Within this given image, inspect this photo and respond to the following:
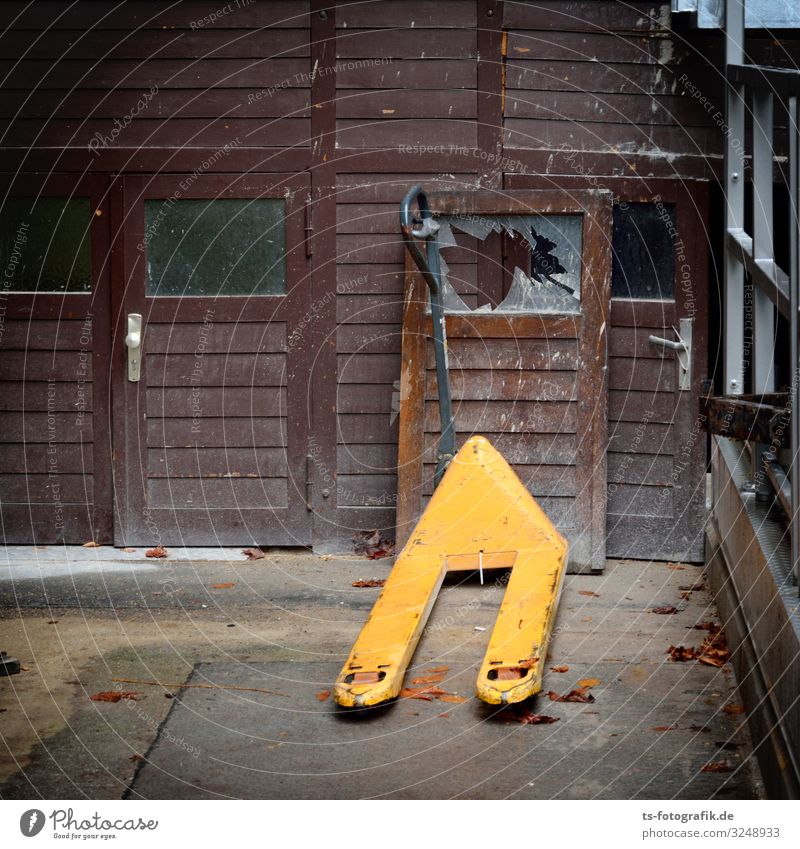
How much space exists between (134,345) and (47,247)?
2.16 ft

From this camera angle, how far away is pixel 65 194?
548 centimetres

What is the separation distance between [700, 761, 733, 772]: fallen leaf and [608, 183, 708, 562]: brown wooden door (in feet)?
8.03

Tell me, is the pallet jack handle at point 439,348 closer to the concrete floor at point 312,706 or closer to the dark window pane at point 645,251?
the concrete floor at point 312,706

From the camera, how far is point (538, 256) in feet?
17.3

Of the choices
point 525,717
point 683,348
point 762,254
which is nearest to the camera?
point 525,717

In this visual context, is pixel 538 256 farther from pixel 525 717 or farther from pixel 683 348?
pixel 525 717

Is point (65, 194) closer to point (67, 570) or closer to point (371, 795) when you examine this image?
point (67, 570)

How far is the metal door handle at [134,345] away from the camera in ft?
18.0

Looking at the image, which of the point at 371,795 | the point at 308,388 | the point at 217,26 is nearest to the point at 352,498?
the point at 308,388

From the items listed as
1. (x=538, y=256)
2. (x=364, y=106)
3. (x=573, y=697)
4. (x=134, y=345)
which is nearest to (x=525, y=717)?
(x=573, y=697)

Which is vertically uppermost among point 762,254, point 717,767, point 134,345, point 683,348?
point 762,254

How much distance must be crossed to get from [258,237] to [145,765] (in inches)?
122

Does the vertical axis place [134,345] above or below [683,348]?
above

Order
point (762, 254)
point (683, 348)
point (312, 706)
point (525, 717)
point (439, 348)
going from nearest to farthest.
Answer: point (525, 717)
point (312, 706)
point (762, 254)
point (439, 348)
point (683, 348)
